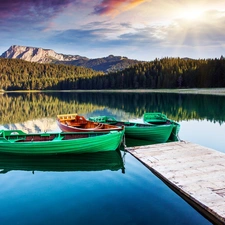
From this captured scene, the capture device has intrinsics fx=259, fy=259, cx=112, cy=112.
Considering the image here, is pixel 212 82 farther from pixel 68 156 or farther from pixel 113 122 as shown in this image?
Answer: pixel 68 156

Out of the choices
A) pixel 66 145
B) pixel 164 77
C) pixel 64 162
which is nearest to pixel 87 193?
pixel 64 162

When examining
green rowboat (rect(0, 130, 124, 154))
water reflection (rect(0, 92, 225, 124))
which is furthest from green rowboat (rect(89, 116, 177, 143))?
water reflection (rect(0, 92, 225, 124))

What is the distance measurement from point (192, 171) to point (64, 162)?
7034 mm

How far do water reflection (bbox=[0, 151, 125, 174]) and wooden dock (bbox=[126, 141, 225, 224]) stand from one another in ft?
4.32

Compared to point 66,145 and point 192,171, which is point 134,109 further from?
point 192,171

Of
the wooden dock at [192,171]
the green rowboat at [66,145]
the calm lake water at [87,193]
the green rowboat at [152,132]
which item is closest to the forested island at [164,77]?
the green rowboat at [152,132]

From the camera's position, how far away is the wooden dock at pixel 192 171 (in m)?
8.35

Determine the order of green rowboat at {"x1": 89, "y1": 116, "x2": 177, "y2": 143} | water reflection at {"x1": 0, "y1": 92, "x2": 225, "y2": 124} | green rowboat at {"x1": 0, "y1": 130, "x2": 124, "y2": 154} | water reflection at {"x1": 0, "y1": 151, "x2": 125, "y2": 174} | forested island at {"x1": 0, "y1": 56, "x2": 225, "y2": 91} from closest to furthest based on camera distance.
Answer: water reflection at {"x1": 0, "y1": 151, "x2": 125, "y2": 174}, green rowboat at {"x1": 0, "y1": 130, "x2": 124, "y2": 154}, green rowboat at {"x1": 89, "y1": 116, "x2": 177, "y2": 143}, water reflection at {"x1": 0, "y1": 92, "x2": 225, "y2": 124}, forested island at {"x1": 0, "y1": 56, "x2": 225, "y2": 91}

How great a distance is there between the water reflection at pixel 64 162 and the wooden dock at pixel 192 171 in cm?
132

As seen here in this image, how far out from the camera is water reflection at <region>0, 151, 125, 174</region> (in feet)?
44.9

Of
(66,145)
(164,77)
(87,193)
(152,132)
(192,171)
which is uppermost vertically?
(164,77)

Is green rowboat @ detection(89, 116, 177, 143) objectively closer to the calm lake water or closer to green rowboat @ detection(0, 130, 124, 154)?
green rowboat @ detection(0, 130, 124, 154)

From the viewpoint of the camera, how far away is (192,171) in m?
11.1

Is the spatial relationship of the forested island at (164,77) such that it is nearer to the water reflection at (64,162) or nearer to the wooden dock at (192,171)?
the wooden dock at (192,171)
